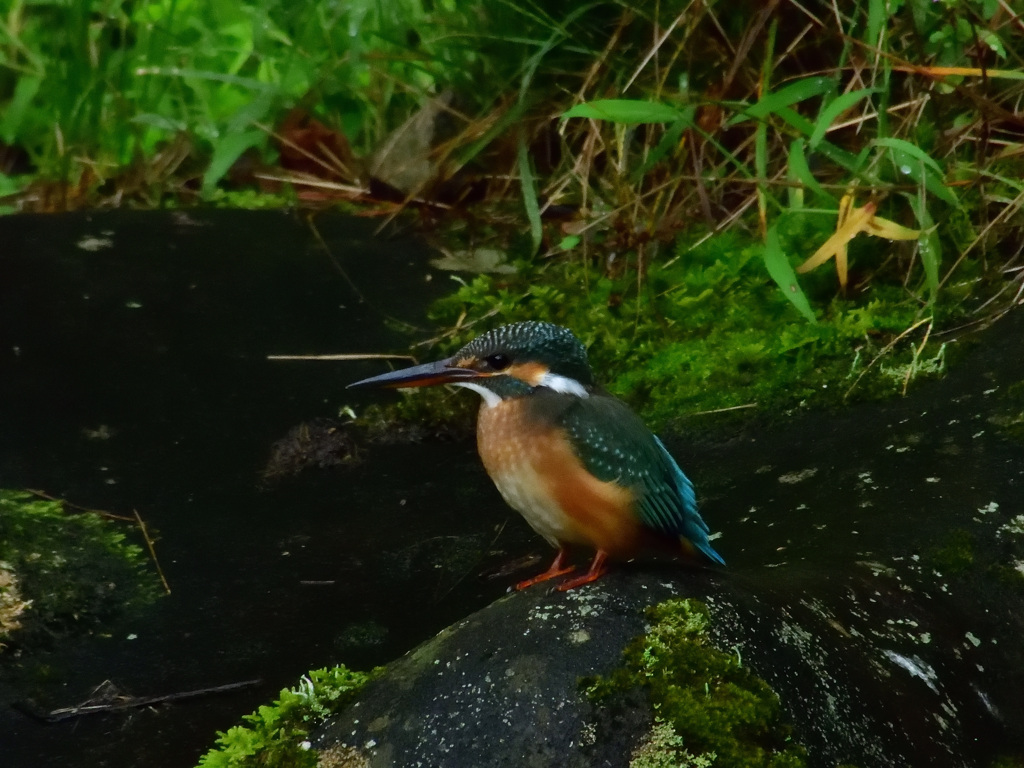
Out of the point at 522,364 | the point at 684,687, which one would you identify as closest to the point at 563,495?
the point at 522,364

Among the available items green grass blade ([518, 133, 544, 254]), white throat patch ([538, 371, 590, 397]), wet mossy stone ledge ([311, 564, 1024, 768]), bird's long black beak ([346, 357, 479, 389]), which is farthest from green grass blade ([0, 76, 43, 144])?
wet mossy stone ledge ([311, 564, 1024, 768])

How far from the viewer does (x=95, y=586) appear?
292cm

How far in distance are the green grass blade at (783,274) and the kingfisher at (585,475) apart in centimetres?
89

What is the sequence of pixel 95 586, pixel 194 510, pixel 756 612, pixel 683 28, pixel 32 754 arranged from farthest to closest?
pixel 683 28
pixel 194 510
pixel 95 586
pixel 32 754
pixel 756 612

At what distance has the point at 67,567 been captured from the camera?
9.64 feet

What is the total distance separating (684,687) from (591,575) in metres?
0.46

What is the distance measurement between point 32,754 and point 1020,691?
6.36ft

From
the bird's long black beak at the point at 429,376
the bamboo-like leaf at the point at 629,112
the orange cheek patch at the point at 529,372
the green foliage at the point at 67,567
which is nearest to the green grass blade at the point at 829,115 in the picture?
the bamboo-like leaf at the point at 629,112

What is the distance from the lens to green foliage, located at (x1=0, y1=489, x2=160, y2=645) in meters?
2.78

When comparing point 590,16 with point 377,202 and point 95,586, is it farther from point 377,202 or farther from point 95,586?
point 95,586

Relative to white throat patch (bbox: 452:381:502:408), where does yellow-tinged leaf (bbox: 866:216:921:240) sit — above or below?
above

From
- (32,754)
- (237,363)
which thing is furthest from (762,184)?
(32,754)

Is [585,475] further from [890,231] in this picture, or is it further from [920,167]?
[920,167]

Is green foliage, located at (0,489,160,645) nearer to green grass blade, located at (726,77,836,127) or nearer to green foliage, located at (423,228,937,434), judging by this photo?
green foliage, located at (423,228,937,434)
